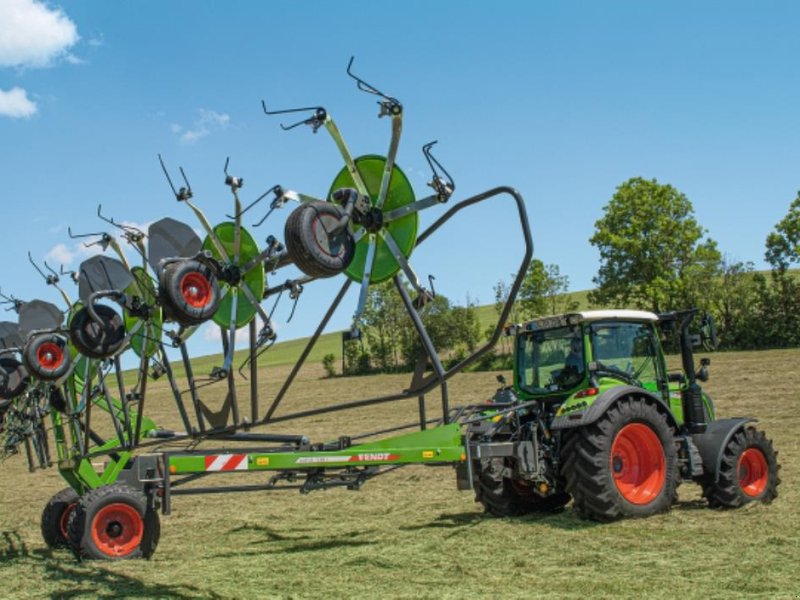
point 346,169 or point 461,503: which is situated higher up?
point 346,169

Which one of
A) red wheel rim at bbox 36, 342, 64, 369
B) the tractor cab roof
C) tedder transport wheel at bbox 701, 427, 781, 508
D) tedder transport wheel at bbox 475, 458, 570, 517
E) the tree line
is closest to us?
tedder transport wheel at bbox 701, 427, 781, 508

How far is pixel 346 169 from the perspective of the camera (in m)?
7.55

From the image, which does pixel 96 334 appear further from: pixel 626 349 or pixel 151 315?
pixel 626 349

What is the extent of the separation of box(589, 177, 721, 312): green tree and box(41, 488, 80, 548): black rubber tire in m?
40.5

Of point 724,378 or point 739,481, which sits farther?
point 724,378

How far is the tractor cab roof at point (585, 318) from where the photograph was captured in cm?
984

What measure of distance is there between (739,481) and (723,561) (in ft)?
10.9

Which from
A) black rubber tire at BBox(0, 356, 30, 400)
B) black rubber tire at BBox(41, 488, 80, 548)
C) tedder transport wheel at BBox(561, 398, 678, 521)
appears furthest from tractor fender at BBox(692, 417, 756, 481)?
black rubber tire at BBox(0, 356, 30, 400)

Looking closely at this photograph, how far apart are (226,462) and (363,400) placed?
1.51 meters

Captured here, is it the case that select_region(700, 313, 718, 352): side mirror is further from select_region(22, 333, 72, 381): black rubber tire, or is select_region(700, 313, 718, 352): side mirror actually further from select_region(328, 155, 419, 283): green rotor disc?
select_region(22, 333, 72, 381): black rubber tire

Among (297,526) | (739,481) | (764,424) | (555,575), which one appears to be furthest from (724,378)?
(555,575)

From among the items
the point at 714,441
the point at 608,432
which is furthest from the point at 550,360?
the point at 714,441

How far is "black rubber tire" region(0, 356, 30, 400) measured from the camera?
42.0 ft

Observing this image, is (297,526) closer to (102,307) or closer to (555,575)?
(102,307)
